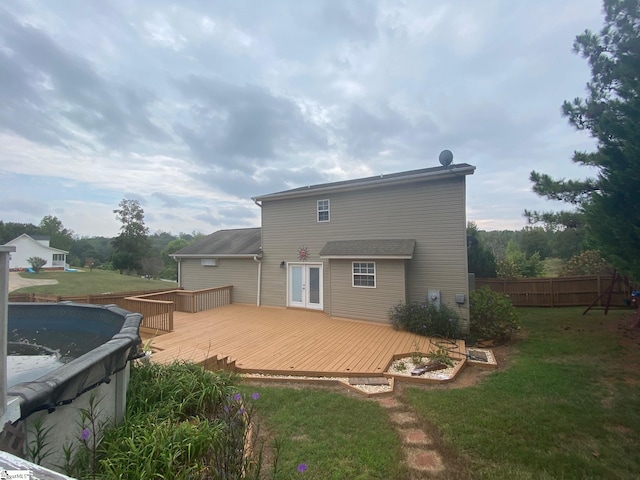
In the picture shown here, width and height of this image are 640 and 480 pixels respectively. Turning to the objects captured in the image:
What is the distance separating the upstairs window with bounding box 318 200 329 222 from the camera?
11.9 m

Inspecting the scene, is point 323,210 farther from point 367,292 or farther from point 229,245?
point 229,245

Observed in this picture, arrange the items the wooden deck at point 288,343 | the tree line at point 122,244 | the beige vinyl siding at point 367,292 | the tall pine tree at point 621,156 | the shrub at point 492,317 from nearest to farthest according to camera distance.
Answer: the tall pine tree at point 621,156
the wooden deck at point 288,343
the shrub at point 492,317
the beige vinyl siding at point 367,292
the tree line at point 122,244

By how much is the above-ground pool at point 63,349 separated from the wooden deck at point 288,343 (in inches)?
56.2

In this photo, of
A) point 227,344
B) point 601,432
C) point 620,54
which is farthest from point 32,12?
point 601,432

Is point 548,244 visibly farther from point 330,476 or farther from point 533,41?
point 330,476

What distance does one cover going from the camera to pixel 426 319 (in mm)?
8695

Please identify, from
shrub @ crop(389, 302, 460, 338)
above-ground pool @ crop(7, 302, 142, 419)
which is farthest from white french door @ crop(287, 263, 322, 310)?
above-ground pool @ crop(7, 302, 142, 419)

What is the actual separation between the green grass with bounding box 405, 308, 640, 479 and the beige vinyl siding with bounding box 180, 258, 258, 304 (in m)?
9.72

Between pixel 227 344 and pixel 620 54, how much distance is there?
9.05m

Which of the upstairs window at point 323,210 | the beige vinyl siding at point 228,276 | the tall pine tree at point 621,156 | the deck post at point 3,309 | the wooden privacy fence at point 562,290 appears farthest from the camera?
the beige vinyl siding at point 228,276

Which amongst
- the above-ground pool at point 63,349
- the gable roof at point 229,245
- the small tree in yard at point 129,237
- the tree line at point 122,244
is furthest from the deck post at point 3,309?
the small tree in yard at point 129,237

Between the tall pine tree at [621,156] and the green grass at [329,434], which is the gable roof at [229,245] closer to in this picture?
the green grass at [329,434]

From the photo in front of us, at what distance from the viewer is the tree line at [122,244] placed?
2884 cm

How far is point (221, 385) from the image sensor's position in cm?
405
